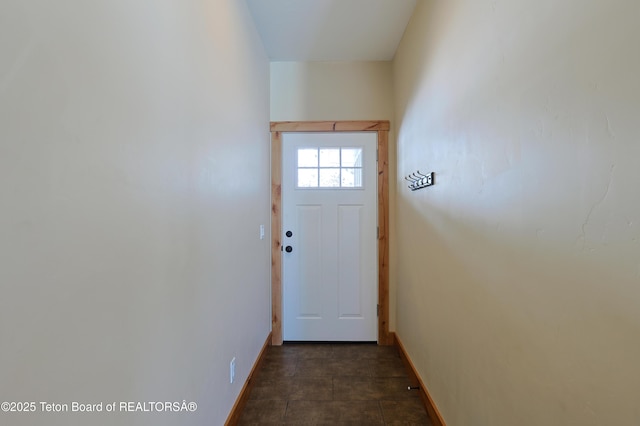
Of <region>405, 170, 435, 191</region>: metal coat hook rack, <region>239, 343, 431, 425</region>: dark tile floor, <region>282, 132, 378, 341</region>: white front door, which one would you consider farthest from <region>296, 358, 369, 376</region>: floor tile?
<region>405, 170, 435, 191</region>: metal coat hook rack

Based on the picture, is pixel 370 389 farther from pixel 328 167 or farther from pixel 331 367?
pixel 328 167

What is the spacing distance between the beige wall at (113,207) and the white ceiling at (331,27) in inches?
30.0

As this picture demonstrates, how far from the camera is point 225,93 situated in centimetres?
171

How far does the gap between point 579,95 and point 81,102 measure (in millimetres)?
1190

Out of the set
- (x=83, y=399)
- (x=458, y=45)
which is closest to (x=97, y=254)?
(x=83, y=399)

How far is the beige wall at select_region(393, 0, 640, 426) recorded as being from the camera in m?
0.69

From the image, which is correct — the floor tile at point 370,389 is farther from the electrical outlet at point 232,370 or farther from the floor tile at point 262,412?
the electrical outlet at point 232,370

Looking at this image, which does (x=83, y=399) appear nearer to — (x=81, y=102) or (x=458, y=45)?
(x=81, y=102)

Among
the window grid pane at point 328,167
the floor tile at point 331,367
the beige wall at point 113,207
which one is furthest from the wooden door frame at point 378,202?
the beige wall at point 113,207

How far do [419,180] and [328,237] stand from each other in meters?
1.13

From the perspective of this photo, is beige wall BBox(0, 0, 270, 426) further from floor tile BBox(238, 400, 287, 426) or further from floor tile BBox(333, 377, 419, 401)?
floor tile BBox(333, 377, 419, 401)

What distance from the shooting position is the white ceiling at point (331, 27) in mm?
2150

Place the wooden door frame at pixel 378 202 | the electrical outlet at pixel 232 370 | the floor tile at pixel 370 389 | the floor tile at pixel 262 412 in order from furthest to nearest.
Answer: the wooden door frame at pixel 378 202
the floor tile at pixel 370 389
the floor tile at pixel 262 412
the electrical outlet at pixel 232 370

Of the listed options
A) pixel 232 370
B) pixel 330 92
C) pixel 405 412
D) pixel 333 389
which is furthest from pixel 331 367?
pixel 330 92
